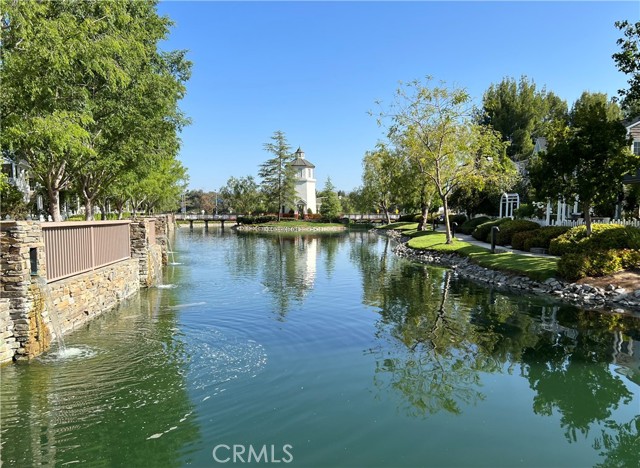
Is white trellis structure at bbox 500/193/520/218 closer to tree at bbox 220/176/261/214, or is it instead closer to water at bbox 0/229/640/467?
water at bbox 0/229/640/467

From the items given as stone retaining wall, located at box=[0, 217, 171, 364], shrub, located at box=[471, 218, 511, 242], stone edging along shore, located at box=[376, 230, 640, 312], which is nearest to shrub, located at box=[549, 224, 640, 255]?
stone edging along shore, located at box=[376, 230, 640, 312]

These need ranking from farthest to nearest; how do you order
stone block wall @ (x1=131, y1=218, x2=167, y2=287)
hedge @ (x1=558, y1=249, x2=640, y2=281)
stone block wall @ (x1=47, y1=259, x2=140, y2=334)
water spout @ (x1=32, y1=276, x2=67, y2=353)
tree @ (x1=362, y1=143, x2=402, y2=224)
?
1. tree @ (x1=362, y1=143, x2=402, y2=224)
2. stone block wall @ (x1=131, y1=218, x2=167, y2=287)
3. hedge @ (x1=558, y1=249, x2=640, y2=281)
4. stone block wall @ (x1=47, y1=259, x2=140, y2=334)
5. water spout @ (x1=32, y1=276, x2=67, y2=353)

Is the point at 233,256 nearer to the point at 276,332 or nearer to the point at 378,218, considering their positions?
the point at 276,332

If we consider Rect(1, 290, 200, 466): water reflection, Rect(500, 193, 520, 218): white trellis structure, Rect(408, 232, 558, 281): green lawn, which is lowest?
Rect(1, 290, 200, 466): water reflection

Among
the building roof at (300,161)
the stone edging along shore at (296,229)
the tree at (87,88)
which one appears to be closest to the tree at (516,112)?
the stone edging along shore at (296,229)

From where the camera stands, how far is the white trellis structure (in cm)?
3669

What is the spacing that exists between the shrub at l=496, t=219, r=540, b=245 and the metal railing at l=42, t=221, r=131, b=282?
65.5 feet

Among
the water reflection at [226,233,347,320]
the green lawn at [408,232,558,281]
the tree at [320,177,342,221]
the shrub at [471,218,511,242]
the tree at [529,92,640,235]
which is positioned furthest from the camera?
the tree at [320,177,342,221]

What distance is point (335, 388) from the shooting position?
736 centimetres

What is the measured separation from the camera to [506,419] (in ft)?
21.2

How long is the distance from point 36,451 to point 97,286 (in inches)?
280

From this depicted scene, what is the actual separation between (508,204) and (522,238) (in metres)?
17.5

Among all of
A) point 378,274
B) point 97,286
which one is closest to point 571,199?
point 378,274

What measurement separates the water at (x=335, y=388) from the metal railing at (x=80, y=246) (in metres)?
1.45
